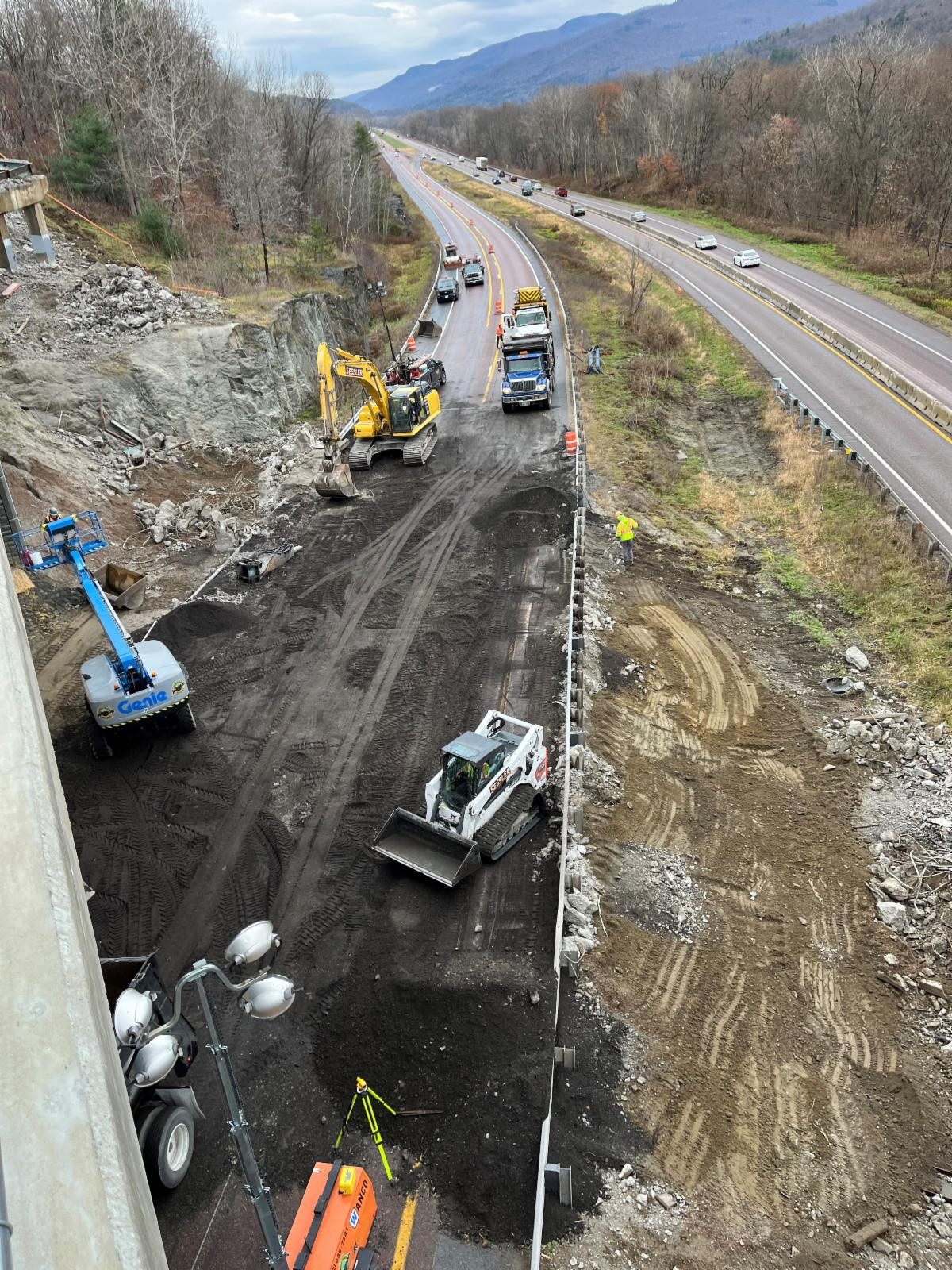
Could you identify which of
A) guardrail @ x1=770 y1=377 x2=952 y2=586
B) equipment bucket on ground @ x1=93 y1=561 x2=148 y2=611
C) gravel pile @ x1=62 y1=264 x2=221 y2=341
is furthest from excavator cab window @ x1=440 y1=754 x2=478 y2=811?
gravel pile @ x1=62 y1=264 x2=221 y2=341

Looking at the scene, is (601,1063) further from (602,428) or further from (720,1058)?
(602,428)

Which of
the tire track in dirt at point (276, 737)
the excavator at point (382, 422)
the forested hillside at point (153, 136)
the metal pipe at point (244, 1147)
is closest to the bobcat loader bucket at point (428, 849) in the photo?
the tire track in dirt at point (276, 737)

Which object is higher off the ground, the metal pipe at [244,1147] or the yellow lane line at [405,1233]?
the metal pipe at [244,1147]

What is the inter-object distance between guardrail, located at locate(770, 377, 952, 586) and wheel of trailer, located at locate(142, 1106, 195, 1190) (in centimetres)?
1983

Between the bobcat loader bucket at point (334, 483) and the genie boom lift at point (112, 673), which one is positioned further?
the bobcat loader bucket at point (334, 483)

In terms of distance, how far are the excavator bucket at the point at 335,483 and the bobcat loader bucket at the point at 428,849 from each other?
49.1 ft

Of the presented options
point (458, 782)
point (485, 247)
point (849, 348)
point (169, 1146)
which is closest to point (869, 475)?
point (849, 348)

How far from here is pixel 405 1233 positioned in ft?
27.8

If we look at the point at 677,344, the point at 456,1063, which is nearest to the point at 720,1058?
the point at 456,1063

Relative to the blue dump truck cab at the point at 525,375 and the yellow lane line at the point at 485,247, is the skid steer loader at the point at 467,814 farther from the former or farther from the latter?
the yellow lane line at the point at 485,247

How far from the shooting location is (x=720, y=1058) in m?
10.6

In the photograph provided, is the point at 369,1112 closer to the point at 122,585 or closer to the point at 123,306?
the point at 122,585

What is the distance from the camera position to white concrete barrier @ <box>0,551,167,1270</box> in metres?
4.88

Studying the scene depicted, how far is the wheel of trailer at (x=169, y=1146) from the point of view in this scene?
28.2ft
